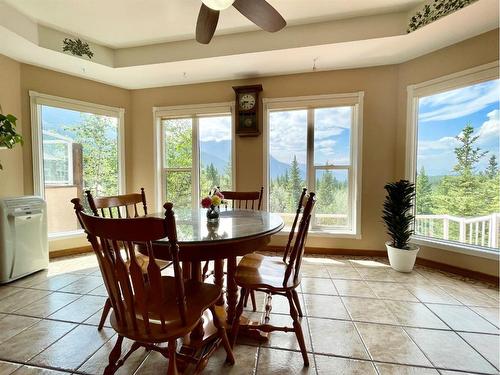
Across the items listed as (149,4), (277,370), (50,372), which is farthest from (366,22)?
(50,372)

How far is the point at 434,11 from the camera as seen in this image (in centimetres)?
227

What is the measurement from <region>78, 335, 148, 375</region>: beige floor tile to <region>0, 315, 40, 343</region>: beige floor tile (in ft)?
2.39

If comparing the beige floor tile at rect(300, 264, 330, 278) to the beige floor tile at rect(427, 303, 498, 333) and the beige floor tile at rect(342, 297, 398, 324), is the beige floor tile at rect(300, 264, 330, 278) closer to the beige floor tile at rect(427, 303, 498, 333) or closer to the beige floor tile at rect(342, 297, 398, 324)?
the beige floor tile at rect(342, 297, 398, 324)

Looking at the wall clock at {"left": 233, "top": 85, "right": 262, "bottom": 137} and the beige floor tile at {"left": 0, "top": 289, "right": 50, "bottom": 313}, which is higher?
the wall clock at {"left": 233, "top": 85, "right": 262, "bottom": 137}

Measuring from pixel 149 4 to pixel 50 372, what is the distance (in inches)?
117

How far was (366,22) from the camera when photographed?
99.8 inches

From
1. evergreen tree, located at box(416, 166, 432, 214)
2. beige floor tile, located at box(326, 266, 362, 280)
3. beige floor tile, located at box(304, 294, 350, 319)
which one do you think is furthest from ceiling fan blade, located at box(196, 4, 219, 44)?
evergreen tree, located at box(416, 166, 432, 214)

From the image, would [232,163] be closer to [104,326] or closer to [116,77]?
[116,77]

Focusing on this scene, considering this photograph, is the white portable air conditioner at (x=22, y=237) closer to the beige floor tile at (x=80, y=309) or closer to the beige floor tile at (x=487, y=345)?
the beige floor tile at (x=80, y=309)

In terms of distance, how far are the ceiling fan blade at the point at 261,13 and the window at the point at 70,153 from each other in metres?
2.91

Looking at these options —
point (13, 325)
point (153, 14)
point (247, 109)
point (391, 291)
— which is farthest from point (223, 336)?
point (153, 14)

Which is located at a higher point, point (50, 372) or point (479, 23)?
point (479, 23)

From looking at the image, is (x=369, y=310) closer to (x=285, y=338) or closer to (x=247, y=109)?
(x=285, y=338)

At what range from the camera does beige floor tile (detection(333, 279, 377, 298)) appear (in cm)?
233
